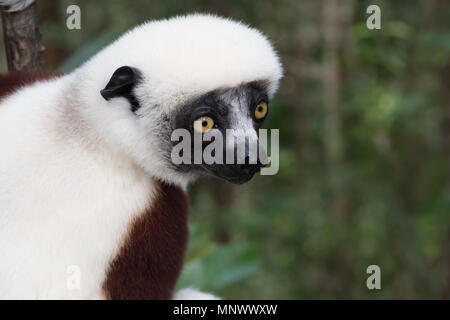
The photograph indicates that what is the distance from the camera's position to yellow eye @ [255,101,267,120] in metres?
2.15

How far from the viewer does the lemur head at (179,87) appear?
2.02m

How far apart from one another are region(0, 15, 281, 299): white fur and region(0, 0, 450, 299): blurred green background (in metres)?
3.07

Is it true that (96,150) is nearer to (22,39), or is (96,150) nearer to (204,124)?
(204,124)

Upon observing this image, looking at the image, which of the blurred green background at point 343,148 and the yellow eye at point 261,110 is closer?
the yellow eye at point 261,110

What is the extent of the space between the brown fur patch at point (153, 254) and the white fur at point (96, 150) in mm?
50

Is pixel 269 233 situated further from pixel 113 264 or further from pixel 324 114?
pixel 113 264

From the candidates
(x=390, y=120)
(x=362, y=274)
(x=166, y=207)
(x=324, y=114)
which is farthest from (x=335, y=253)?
(x=166, y=207)

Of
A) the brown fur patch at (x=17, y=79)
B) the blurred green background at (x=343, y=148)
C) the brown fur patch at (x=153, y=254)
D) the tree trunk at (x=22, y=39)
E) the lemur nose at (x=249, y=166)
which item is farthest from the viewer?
the blurred green background at (x=343, y=148)

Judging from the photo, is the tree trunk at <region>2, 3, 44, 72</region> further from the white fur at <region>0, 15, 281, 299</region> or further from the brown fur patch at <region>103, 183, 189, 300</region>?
the brown fur patch at <region>103, 183, 189, 300</region>

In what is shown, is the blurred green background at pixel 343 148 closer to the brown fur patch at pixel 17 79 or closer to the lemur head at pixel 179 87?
the brown fur patch at pixel 17 79

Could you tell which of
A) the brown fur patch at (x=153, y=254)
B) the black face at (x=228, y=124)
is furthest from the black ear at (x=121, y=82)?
the brown fur patch at (x=153, y=254)

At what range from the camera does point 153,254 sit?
2.17 metres

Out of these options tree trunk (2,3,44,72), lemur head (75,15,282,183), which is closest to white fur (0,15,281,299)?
lemur head (75,15,282,183)

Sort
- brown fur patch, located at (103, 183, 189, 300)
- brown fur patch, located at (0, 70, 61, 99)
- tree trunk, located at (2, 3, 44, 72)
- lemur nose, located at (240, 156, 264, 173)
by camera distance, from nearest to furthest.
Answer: lemur nose, located at (240, 156, 264, 173)
brown fur patch, located at (103, 183, 189, 300)
brown fur patch, located at (0, 70, 61, 99)
tree trunk, located at (2, 3, 44, 72)
